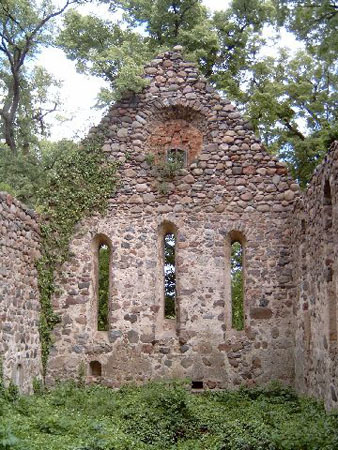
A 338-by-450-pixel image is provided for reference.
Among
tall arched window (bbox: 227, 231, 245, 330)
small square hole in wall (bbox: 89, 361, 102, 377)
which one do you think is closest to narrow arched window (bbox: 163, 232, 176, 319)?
tall arched window (bbox: 227, 231, 245, 330)

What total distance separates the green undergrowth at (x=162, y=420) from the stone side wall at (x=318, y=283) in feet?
1.69

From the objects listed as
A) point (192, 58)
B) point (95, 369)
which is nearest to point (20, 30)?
point (192, 58)

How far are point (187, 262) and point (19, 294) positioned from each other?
3625mm

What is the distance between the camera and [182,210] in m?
12.5

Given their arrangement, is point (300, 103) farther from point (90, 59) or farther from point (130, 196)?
point (130, 196)

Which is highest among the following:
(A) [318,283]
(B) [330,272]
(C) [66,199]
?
(C) [66,199]

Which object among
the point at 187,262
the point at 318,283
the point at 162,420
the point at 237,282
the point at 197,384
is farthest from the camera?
the point at 237,282

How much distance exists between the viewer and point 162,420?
8.91 meters

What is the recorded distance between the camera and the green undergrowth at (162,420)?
22.8ft

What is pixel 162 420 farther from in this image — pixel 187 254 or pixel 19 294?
pixel 187 254

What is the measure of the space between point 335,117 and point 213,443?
14.0m

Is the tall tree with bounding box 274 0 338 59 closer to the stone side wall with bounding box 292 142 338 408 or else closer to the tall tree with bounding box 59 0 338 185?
the stone side wall with bounding box 292 142 338 408

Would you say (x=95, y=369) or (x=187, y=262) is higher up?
(x=187, y=262)

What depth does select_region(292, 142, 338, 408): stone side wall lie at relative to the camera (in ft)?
28.8
